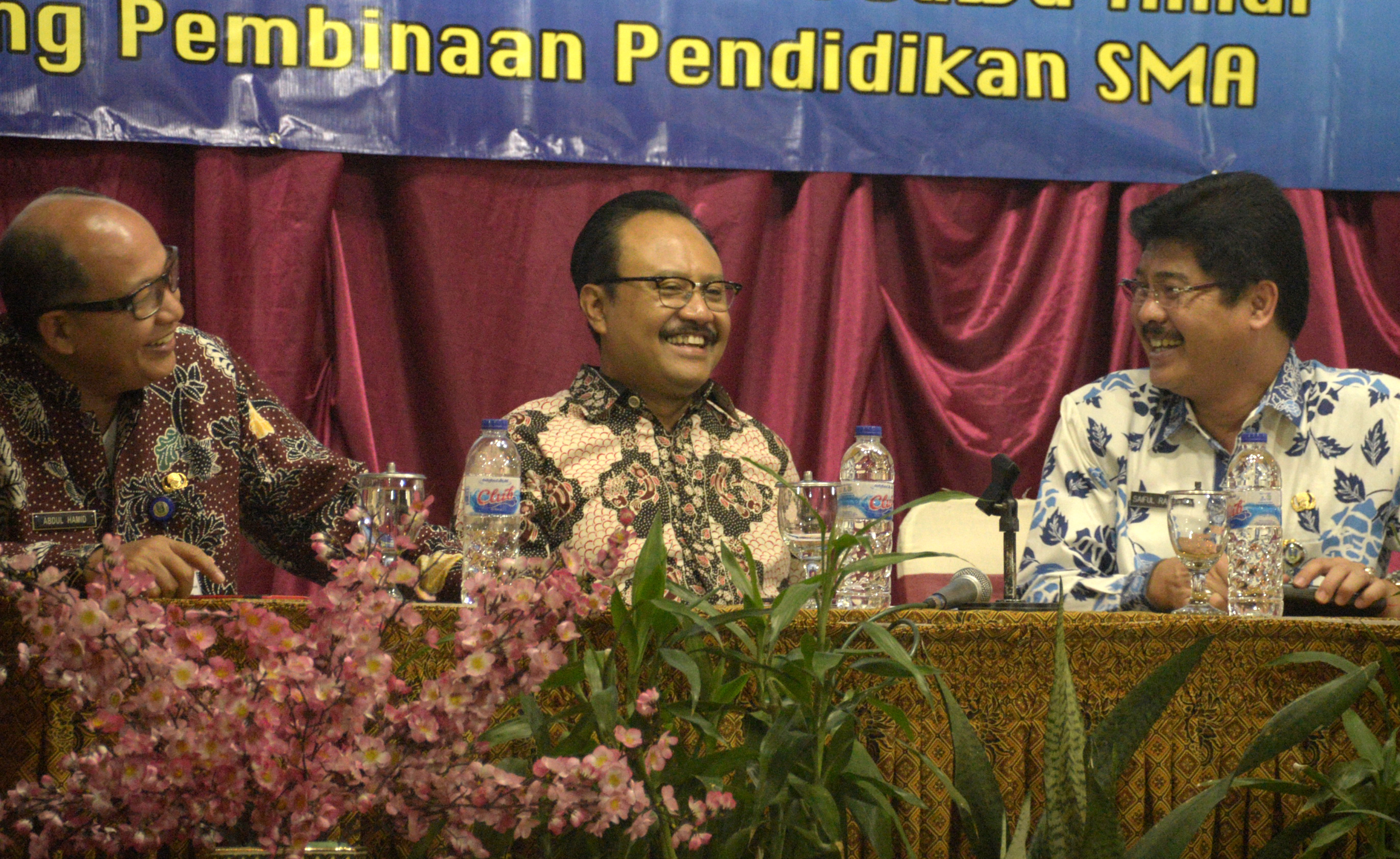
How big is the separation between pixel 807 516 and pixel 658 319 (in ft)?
1.88

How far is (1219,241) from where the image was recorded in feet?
7.60

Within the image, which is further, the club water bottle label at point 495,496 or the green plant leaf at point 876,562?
the club water bottle label at point 495,496

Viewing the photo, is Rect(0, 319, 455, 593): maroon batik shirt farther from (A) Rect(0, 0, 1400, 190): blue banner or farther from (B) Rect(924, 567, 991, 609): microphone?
(A) Rect(0, 0, 1400, 190): blue banner

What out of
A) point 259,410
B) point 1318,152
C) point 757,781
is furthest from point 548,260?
point 757,781

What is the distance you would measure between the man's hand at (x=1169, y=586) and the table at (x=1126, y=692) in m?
0.30

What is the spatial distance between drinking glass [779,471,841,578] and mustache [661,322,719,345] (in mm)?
485

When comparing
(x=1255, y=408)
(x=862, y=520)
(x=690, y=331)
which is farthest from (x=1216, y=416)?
(x=690, y=331)

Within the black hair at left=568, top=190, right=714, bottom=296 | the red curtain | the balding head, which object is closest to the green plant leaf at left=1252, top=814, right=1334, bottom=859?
the black hair at left=568, top=190, right=714, bottom=296

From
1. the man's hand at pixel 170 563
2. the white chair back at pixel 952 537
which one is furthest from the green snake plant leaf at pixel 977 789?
the white chair back at pixel 952 537

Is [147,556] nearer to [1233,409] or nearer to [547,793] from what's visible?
[547,793]

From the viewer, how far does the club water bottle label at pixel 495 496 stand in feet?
5.68

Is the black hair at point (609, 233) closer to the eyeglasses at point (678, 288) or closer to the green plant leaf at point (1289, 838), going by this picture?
the eyeglasses at point (678, 288)

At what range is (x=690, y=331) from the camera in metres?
2.36

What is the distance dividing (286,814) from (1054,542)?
1656mm
